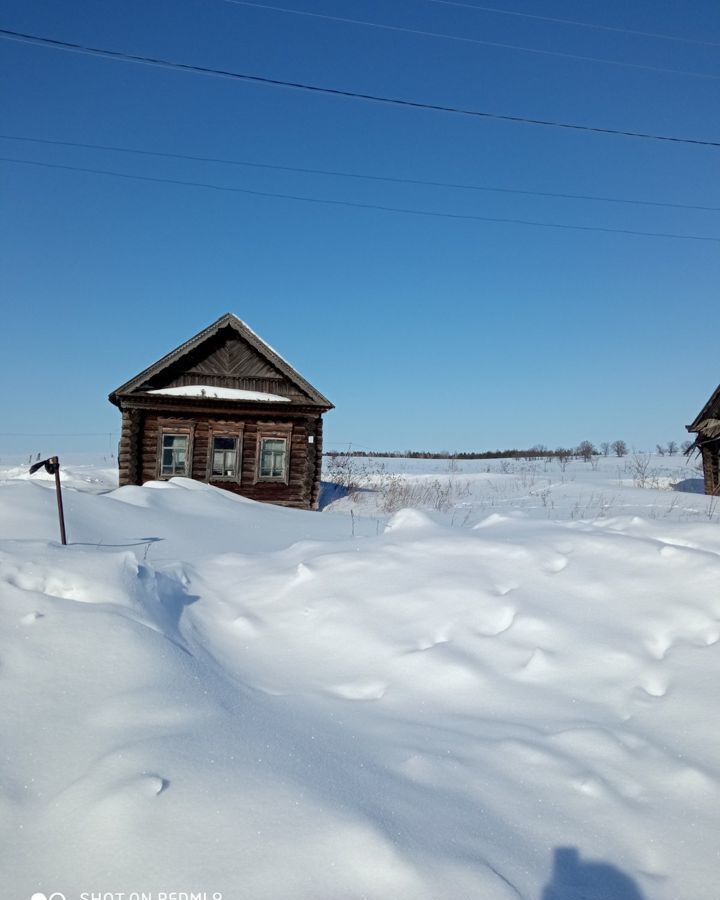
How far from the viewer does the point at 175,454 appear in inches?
553

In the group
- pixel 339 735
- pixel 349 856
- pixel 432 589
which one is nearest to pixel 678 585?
pixel 432 589

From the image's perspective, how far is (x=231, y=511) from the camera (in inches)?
313

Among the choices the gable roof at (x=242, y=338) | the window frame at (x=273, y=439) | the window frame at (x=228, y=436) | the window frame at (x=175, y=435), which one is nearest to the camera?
the gable roof at (x=242, y=338)

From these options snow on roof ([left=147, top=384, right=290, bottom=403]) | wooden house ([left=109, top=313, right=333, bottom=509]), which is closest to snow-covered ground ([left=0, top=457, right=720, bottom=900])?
snow on roof ([left=147, top=384, right=290, bottom=403])

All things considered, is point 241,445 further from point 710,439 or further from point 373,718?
point 710,439

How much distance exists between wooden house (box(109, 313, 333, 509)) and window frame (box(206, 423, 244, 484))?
0.02 meters

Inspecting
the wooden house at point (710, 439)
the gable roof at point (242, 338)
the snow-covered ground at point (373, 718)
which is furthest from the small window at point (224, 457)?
the wooden house at point (710, 439)

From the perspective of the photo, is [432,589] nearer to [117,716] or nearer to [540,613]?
[540,613]

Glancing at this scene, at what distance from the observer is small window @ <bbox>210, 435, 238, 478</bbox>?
14.2 m

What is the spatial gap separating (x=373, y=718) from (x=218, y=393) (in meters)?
12.1

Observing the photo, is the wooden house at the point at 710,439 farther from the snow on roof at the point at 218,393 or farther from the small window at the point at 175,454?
the small window at the point at 175,454

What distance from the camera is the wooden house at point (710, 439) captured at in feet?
55.7

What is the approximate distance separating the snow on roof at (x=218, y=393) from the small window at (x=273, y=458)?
100cm

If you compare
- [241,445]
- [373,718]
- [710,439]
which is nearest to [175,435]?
[241,445]
